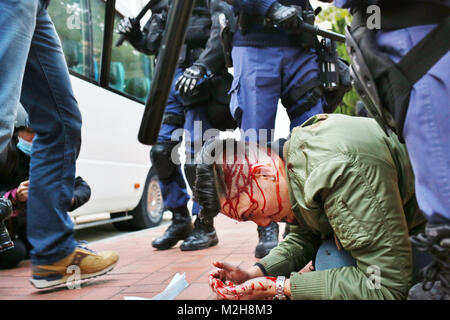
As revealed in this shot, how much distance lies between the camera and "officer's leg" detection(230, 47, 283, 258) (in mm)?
2447

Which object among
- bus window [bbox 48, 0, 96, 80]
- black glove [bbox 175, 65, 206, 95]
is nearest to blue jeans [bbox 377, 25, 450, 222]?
black glove [bbox 175, 65, 206, 95]

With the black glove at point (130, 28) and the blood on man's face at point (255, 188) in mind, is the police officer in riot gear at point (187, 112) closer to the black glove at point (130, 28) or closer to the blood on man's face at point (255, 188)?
the black glove at point (130, 28)

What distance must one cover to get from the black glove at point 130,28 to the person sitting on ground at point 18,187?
950 mm

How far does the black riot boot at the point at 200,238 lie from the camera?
10.5 feet

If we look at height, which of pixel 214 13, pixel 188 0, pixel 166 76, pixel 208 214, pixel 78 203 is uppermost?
pixel 214 13

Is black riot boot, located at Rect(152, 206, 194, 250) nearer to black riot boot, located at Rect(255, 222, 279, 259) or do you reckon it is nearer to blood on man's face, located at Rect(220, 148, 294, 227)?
black riot boot, located at Rect(255, 222, 279, 259)

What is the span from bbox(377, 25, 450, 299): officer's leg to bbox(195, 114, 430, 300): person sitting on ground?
215 millimetres

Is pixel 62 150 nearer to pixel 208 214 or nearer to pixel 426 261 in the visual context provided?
pixel 208 214

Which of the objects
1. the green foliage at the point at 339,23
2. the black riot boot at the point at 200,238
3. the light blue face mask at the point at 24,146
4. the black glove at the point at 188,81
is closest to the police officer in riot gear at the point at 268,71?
the black glove at the point at 188,81

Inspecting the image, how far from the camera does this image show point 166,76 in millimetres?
1018

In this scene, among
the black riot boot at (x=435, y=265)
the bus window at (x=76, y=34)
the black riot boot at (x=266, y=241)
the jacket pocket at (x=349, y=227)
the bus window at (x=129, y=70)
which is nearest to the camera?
the black riot boot at (x=435, y=265)

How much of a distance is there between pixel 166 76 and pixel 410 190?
847 millimetres

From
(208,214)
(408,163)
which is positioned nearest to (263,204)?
(208,214)

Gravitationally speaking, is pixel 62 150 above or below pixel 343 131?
below
